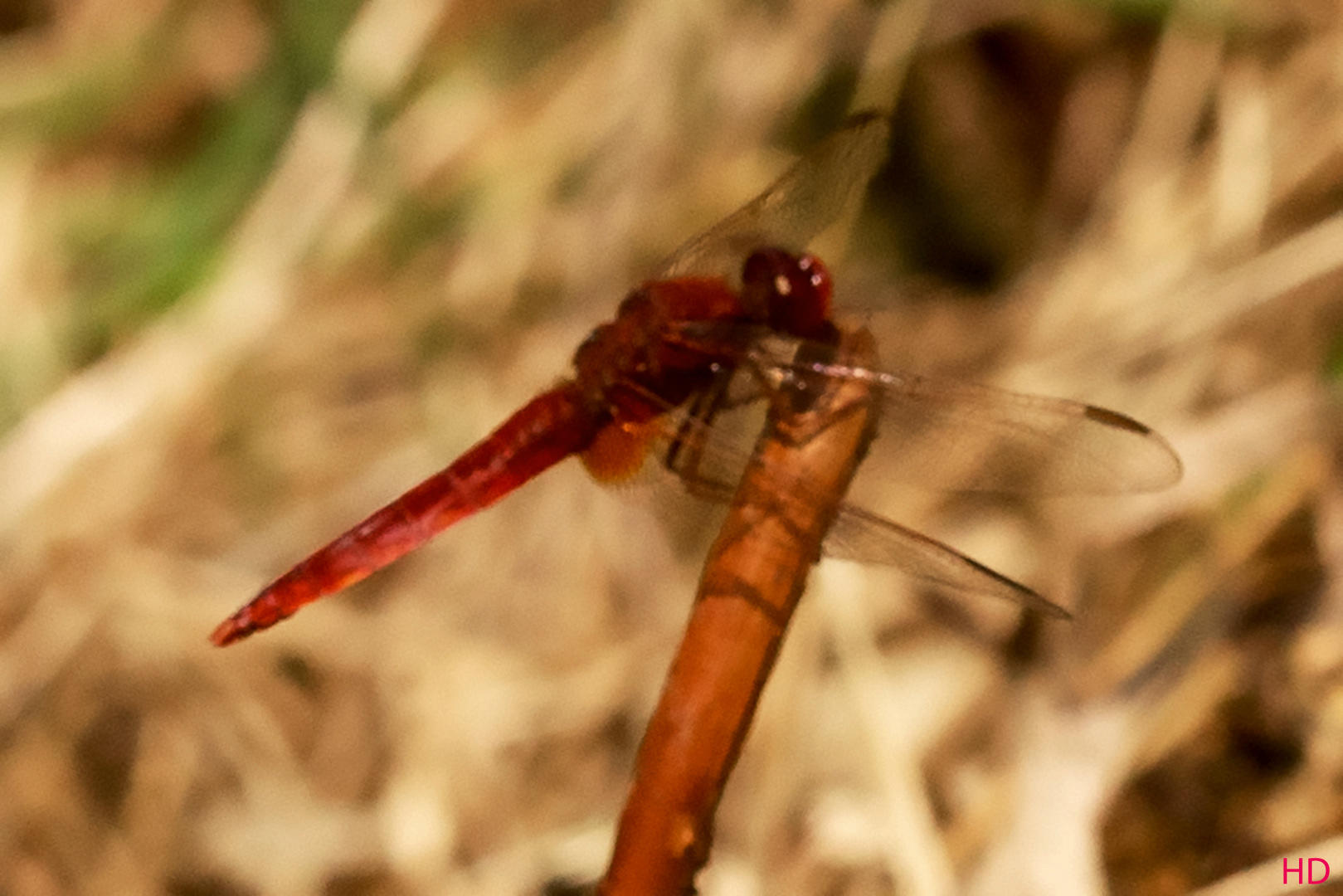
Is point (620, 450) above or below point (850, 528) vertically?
above

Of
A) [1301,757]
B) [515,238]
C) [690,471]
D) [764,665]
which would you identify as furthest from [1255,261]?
[515,238]

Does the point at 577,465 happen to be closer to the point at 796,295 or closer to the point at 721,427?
the point at 721,427

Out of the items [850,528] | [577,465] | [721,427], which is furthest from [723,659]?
[577,465]

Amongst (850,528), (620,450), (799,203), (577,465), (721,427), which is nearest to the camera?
(850,528)

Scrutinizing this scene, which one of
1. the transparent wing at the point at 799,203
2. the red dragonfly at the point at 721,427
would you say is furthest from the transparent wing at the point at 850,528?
the transparent wing at the point at 799,203

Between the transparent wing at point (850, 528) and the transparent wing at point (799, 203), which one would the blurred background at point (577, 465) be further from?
the transparent wing at point (799, 203)
